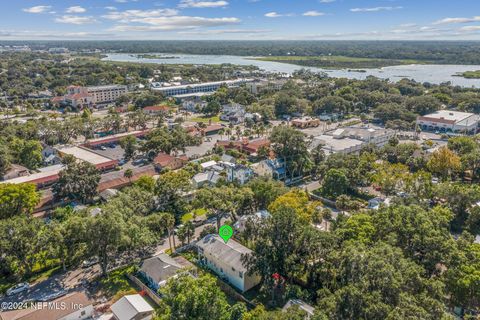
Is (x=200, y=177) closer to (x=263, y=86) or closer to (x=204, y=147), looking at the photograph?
(x=204, y=147)

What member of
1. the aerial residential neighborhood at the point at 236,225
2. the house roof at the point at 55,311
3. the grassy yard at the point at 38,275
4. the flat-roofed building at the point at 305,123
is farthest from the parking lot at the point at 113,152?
the flat-roofed building at the point at 305,123

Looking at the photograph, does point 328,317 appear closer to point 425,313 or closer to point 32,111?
point 425,313

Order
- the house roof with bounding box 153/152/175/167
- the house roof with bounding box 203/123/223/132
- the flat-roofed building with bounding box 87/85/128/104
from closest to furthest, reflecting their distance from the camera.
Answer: the house roof with bounding box 153/152/175/167 → the house roof with bounding box 203/123/223/132 → the flat-roofed building with bounding box 87/85/128/104

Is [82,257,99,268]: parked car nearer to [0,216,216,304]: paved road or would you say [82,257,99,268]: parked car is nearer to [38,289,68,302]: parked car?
[0,216,216,304]: paved road

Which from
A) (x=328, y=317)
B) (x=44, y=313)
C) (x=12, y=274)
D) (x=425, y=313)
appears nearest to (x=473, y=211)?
(x=425, y=313)

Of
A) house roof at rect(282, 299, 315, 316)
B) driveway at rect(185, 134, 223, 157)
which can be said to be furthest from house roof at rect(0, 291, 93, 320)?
driveway at rect(185, 134, 223, 157)

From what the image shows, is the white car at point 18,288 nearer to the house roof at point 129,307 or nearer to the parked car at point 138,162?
the house roof at point 129,307
